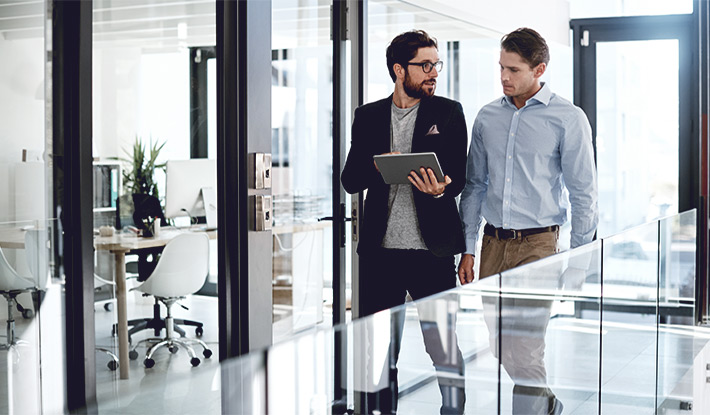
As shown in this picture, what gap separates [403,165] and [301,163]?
94 cm

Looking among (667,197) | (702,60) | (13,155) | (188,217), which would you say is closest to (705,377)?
(667,197)

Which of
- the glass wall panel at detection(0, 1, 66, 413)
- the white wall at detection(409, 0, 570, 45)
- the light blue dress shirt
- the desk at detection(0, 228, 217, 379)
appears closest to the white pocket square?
the light blue dress shirt

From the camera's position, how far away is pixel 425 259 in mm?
3217

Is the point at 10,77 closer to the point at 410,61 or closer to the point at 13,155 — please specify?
the point at 13,155

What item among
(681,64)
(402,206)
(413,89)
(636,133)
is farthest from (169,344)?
(681,64)

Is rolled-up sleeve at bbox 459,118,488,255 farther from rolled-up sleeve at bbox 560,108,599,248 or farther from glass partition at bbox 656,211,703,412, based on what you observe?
glass partition at bbox 656,211,703,412

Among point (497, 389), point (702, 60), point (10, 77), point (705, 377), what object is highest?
point (702, 60)

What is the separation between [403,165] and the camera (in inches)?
122

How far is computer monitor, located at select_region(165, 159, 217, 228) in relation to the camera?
3084mm

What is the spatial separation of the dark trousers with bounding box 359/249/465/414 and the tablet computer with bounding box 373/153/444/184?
0.95 feet

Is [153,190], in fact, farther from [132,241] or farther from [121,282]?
[121,282]

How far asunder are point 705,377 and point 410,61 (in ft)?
10.4

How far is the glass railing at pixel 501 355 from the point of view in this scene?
165 centimetres

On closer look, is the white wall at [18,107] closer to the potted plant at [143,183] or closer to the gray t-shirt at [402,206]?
the potted plant at [143,183]
